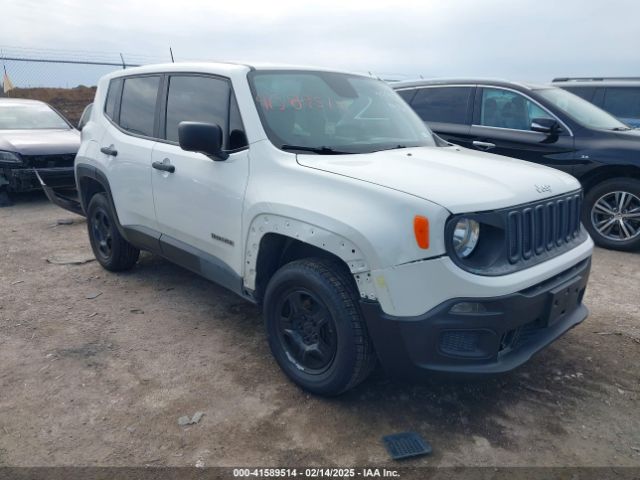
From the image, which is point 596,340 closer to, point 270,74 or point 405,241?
point 405,241

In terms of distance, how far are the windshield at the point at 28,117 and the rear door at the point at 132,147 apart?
5.34 meters

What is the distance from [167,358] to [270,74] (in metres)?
2.04

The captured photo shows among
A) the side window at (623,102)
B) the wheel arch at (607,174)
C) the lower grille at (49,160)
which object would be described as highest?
the side window at (623,102)

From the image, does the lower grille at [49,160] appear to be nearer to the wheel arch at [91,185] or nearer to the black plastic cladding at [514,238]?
the wheel arch at [91,185]

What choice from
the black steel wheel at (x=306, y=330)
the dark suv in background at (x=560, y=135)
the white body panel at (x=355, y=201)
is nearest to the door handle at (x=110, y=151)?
the white body panel at (x=355, y=201)

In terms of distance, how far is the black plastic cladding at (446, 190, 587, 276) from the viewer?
242 centimetres

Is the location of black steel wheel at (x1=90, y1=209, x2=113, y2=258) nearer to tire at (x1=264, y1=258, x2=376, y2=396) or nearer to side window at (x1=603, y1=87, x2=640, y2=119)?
tire at (x1=264, y1=258, x2=376, y2=396)

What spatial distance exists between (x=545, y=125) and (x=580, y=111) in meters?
0.74

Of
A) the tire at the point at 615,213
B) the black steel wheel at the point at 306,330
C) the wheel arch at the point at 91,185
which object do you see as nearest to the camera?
the black steel wheel at the point at 306,330

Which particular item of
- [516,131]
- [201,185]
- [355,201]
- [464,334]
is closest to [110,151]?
[201,185]

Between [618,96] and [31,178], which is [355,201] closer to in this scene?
[31,178]

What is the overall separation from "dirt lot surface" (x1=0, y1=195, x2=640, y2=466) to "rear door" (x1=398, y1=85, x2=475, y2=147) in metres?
2.89

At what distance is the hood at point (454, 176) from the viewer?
245cm

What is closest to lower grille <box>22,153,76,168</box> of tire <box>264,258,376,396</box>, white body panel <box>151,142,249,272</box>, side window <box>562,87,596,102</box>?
white body panel <box>151,142,249,272</box>
